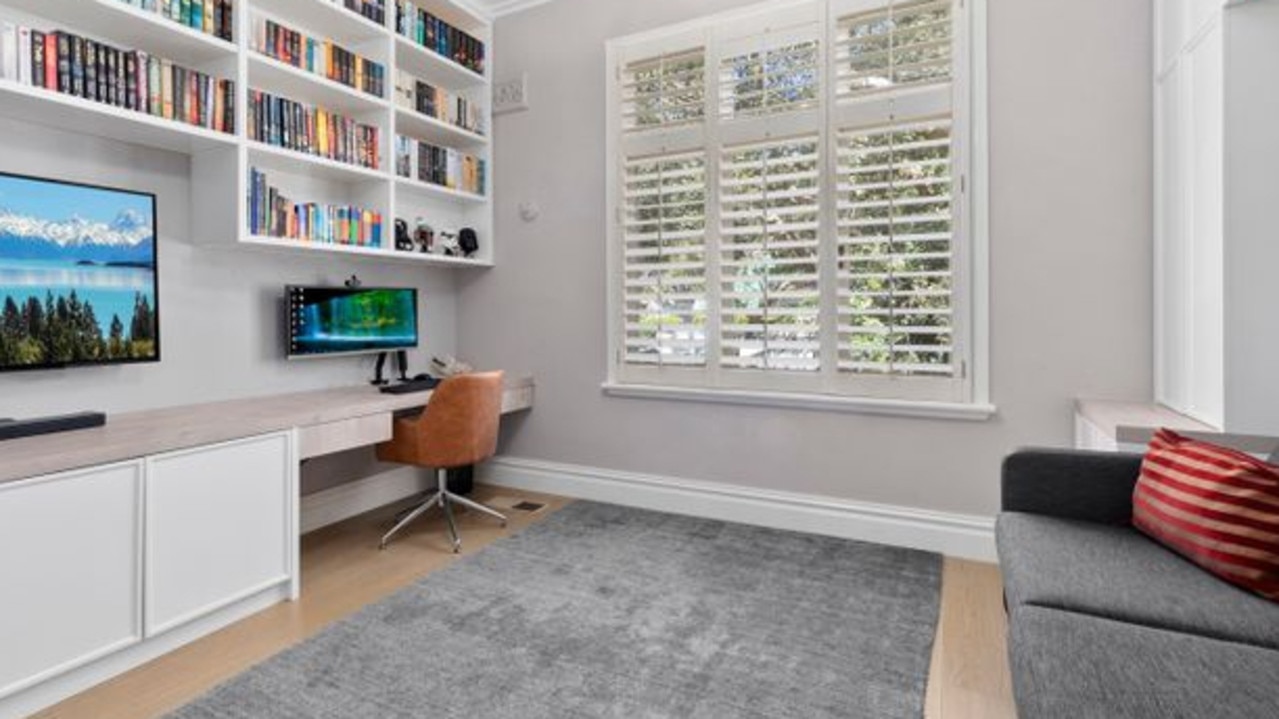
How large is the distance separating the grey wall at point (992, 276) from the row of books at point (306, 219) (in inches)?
38.0

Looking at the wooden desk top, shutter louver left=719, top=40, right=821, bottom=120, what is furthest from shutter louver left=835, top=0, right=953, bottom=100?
the wooden desk top

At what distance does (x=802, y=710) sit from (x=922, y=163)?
7.44ft

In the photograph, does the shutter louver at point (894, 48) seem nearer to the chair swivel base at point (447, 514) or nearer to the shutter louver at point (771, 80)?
the shutter louver at point (771, 80)

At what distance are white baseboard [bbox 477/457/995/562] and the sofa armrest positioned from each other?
950 mm

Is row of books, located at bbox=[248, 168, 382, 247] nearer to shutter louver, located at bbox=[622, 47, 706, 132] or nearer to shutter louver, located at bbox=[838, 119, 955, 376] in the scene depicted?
shutter louver, located at bbox=[622, 47, 706, 132]

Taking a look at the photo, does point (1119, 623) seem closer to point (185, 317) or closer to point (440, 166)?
point (185, 317)

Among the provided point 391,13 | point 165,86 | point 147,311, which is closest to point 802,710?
point 147,311

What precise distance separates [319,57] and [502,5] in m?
1.39

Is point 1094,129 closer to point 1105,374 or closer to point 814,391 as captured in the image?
point 1105,374

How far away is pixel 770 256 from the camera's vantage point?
316 centimetres

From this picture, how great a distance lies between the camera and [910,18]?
2.86m

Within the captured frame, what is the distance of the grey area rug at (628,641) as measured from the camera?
177cm

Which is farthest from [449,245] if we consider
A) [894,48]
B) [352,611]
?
[894,48]

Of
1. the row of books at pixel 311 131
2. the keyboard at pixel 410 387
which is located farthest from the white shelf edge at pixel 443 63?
the keyboard at pixel 410 387
